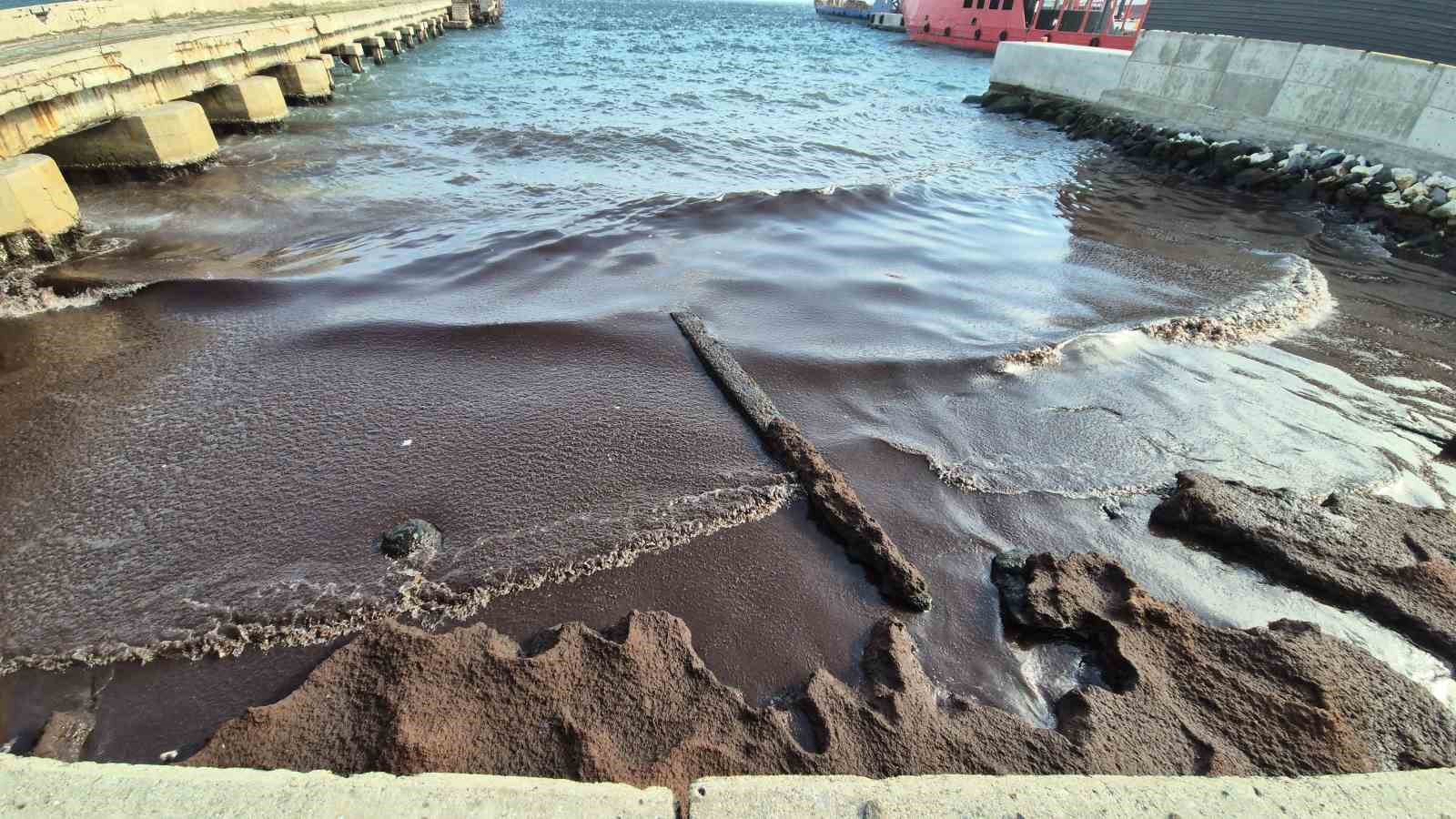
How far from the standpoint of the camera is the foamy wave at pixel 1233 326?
601 cm

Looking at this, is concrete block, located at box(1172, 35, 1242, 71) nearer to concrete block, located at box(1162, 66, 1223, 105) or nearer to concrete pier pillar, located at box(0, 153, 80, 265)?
concrete block, located at box(1162, 66, 1223, 105)

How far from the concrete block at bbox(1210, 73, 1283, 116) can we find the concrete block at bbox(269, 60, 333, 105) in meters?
21.6

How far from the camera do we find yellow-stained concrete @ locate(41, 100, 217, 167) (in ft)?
32.4

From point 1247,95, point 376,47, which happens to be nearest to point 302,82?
point 376,47

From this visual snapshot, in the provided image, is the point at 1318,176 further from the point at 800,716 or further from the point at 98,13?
the point at 98,13

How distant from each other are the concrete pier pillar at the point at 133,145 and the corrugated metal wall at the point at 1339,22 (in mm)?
22930

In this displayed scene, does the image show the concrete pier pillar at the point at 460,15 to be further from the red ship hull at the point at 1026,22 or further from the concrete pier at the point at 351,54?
the red ship hull at the point at 1026,22

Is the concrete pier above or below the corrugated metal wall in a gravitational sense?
below

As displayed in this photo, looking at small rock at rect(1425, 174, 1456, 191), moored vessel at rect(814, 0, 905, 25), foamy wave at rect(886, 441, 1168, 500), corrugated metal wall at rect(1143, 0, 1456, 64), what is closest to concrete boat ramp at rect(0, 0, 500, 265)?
foamy wave at rect(886, 441, 1168, 500)

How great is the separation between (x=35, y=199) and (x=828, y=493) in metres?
9.03

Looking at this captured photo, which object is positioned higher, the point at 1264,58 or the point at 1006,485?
the point at 1264,58

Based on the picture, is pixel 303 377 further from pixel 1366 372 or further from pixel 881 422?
pixel 1366 372

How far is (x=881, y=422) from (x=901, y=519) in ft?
3.84

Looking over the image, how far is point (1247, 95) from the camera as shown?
525 inches
